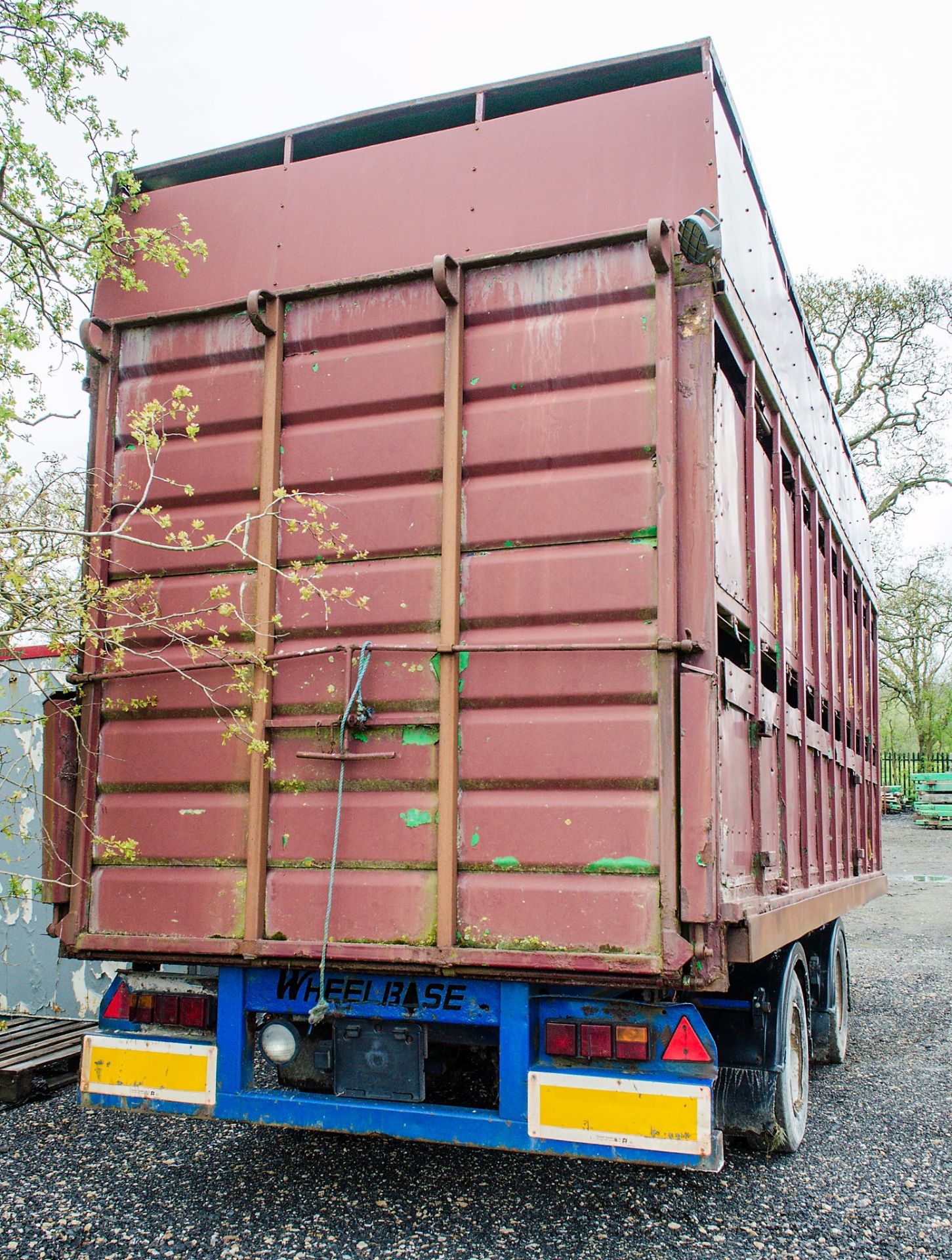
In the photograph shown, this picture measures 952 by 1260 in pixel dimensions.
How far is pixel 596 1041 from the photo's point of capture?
10.3ft

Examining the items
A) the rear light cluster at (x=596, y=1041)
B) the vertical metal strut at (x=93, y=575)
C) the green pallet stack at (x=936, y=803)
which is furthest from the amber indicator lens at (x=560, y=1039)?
the green pallet stack at (x=936, y=803)

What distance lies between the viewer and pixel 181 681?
3672 millimetres

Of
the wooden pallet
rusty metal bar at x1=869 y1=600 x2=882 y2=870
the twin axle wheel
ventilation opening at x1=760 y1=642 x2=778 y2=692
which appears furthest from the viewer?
rusty metal bar at x1=869 y1=600 x2=882 y2=870

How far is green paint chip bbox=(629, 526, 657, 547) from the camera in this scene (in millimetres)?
3193

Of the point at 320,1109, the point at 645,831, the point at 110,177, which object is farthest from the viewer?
the point at 110,177

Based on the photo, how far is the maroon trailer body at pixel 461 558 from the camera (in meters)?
3.15

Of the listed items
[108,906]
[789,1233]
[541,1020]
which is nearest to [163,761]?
[108,906]

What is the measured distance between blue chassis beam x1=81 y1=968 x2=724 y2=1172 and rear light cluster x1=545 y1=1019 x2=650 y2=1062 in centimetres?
7

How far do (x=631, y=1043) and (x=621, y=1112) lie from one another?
0.19 metres

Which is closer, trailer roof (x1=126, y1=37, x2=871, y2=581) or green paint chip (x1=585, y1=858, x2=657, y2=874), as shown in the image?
green paint chip (x1=585, y1=858, x2=657, y2=874)

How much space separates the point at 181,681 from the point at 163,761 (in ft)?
0.93

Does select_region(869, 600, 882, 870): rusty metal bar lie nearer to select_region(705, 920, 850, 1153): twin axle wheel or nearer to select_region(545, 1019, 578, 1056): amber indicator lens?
select_region(705, 920, 850, 1153): twin axle wheel

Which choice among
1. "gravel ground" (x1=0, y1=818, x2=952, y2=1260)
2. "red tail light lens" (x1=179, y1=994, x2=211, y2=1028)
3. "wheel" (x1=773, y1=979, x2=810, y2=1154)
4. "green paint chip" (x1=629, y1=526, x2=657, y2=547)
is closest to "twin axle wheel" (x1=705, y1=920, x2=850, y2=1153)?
"wheel" (x1=773, y1=979, x2=810, y2=1154)

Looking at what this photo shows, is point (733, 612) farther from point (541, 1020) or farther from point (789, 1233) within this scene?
point (789, 1233)
